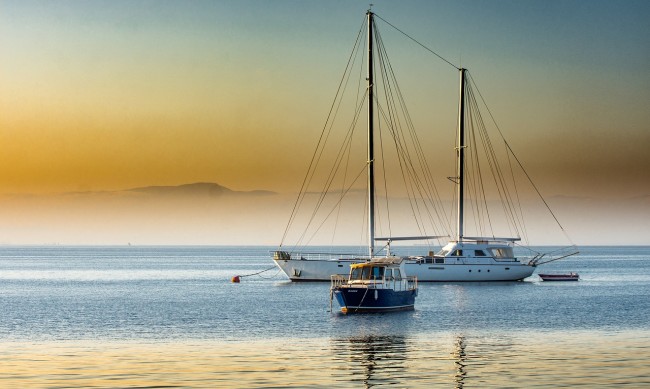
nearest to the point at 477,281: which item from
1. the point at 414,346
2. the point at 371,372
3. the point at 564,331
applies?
the point at 564,331

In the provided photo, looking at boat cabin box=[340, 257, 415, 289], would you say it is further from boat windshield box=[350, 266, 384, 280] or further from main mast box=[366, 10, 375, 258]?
main mast box=[366, 10, 375, 258]

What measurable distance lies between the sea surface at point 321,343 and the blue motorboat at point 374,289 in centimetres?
158

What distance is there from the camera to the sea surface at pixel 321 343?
40.7 m

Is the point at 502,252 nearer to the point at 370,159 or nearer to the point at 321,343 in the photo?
the point at 370,159

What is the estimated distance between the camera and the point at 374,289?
6925 centimetres

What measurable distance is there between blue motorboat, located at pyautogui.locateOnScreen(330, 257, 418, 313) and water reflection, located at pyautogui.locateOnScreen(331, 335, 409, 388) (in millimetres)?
12845

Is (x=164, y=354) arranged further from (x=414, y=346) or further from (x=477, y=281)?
(x=477, y=281)

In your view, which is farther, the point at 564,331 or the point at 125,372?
the point at 564,331

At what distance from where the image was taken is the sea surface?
1603 inches

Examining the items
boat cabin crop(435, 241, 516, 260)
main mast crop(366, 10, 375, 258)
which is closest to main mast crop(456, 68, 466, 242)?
boat cabin crop(435, 241, 516, 260)

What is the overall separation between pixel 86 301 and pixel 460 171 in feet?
151

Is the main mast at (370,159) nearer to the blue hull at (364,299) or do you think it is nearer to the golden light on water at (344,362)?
the blue hull at (364,299)

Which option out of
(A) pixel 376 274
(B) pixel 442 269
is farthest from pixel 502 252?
(A) pixel 376 274

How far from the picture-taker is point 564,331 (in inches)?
2361
